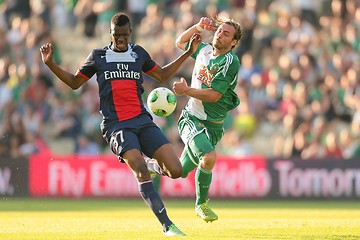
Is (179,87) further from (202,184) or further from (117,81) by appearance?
(202,184)

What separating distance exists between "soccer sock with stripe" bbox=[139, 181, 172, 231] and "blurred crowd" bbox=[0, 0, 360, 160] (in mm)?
10186

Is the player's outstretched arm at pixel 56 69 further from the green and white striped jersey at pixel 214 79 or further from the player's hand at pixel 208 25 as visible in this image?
the player's hand at pixel 208 25

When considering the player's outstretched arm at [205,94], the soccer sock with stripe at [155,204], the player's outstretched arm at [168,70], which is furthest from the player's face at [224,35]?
the soccer sock with stripe at [155,204]

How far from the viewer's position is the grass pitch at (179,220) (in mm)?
12461

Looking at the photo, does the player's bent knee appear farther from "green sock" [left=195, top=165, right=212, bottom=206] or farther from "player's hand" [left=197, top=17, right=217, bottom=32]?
"player's hand" [left=197, top=17, right=217, bottom=32]

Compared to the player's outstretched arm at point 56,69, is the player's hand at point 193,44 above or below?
above

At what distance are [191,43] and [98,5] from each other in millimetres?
12280

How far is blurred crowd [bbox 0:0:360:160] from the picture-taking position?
2264cm

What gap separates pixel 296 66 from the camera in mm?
23844

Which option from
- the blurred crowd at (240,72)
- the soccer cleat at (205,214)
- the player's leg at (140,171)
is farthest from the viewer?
the blurred crowd at (240,72)

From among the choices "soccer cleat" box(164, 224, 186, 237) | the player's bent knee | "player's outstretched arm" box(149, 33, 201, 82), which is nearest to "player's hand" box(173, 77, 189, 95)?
"player's outstretched arm" box(149, 33, 201, 82)

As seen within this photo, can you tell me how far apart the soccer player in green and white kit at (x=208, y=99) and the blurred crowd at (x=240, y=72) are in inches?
305

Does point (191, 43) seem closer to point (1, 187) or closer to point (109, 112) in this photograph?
point (109, 112)

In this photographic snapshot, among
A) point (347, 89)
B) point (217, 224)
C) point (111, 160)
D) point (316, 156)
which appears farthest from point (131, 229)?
point (347, 89)
